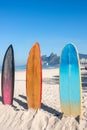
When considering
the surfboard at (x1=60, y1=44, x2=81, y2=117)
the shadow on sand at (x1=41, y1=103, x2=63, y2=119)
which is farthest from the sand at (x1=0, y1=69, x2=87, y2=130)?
the surfboard at (x1=60, y1=44, x2=81, y2=117)

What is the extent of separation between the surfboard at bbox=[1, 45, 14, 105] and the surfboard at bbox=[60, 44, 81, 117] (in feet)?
6.73

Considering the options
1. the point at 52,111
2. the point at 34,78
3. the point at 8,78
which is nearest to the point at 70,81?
the point at 52,111

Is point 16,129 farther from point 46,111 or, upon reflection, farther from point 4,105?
point 4,105

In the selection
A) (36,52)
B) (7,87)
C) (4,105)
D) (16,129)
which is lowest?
(16,129)

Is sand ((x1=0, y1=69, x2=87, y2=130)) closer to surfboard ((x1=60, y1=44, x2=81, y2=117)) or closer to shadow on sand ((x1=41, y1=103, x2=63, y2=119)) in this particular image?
shadow on sand ((x1=41, y1=103, x2=63, y2=119))

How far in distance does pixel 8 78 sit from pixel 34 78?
3.75 ft

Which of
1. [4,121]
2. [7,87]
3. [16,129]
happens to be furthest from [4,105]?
[16,129]

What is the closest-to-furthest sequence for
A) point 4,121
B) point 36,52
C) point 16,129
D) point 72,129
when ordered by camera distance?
point 72,129 → point 16,129 → point 4,121 → point 36,52

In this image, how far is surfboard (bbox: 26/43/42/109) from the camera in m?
8.07

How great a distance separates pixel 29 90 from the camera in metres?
8.34

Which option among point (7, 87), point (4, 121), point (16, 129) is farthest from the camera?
point (7, 87)

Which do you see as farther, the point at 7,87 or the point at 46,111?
the point at 7,87

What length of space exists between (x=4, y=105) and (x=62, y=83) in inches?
91.6

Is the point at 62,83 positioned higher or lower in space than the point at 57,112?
higher
